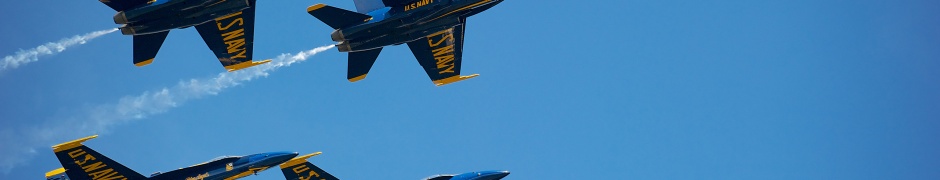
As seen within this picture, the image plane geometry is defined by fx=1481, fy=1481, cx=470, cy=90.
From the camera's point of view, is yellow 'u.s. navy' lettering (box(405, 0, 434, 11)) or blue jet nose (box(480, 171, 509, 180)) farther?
blue jet nose (box(480, 171, 509, 180))

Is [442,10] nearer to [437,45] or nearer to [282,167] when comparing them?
[437,45]

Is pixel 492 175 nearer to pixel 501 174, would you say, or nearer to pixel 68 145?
pixel 501 174

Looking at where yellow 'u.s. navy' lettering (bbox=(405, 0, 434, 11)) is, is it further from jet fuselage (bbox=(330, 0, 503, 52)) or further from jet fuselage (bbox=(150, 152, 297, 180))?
jet fuselage (bbox=(150, 152, 297, 180))

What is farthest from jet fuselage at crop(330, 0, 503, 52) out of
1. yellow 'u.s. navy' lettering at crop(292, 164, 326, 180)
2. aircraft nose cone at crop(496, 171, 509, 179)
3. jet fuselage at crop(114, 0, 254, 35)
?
yellow 'u.s. navy' lettering at crop(292, 164, 326, 180)

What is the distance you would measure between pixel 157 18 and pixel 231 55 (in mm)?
5621

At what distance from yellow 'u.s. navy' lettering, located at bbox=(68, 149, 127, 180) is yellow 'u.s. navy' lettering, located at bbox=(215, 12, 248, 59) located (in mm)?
7888

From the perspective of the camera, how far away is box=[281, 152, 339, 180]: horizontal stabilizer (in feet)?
249

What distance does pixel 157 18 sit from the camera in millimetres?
65125

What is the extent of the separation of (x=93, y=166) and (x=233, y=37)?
886 centimetres

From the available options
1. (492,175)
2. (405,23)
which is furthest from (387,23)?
(492,175)

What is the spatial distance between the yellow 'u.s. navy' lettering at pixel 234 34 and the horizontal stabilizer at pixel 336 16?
474cm

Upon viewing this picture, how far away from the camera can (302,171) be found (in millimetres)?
76188

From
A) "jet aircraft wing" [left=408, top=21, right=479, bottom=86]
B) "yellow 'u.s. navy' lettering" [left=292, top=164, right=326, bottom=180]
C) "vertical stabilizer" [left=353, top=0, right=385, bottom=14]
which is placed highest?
"jet aircraft wing" [left=408, top=21, right=479, bottom=86]

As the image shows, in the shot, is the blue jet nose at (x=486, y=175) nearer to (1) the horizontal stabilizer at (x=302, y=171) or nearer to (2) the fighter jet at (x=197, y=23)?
(1) the horizontal stabilizer at (x=302, y=171)
